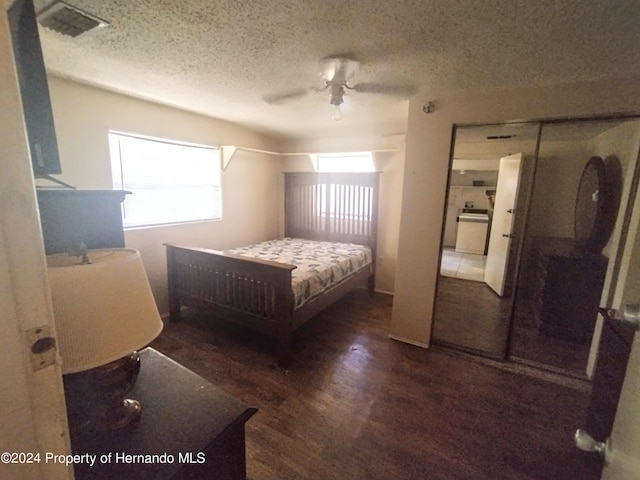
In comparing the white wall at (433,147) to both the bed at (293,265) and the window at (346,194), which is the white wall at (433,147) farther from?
→ the window at (346,194)

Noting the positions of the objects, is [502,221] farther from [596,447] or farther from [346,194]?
[596,447]

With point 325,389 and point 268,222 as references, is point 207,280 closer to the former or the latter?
point 325,389

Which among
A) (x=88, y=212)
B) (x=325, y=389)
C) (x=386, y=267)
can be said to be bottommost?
(x=325, y=389)

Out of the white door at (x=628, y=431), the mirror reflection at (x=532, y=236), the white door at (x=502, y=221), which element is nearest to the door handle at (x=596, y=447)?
the white door at (x=628, y=431)

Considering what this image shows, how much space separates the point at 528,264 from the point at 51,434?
4.23 metres

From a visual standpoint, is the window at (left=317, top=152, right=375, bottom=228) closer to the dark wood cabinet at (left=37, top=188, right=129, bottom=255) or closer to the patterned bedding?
the patterned bedding

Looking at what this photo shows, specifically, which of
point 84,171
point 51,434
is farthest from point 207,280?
point 51,434

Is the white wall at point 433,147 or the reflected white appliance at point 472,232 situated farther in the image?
the reflected white appliance at point 472,232

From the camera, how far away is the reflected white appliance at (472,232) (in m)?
4.39

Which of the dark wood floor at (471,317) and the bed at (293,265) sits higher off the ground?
the bed at (293,265)

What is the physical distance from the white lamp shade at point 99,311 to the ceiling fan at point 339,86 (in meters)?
1.62

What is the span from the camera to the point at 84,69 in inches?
80.1

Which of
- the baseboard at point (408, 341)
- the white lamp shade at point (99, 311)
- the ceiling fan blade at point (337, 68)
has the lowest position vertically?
the baseboard at point (408, 341)

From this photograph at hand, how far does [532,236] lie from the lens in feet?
11.7
